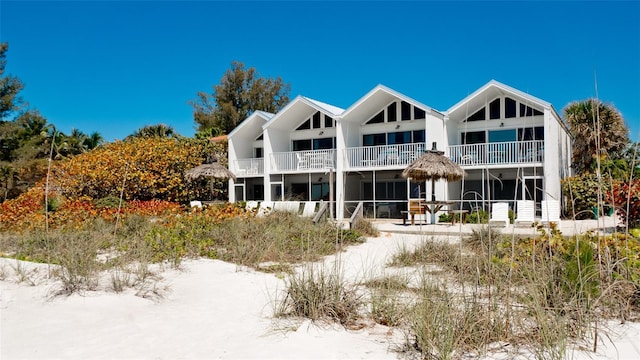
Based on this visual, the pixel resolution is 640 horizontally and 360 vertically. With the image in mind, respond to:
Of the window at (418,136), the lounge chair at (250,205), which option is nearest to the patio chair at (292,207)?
the lounge chair at (250,205)

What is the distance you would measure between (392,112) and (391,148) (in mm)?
2369

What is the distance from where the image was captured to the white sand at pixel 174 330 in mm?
4102

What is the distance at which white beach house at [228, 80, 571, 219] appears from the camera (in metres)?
20.4

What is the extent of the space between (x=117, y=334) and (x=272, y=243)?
167 inches

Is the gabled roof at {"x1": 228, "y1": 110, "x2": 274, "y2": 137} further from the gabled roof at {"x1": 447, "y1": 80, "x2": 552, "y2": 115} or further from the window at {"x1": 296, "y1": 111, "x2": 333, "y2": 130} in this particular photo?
the gabled roof at {"x1": 447, "y1": 80, "x2": 552, "y2": 115}

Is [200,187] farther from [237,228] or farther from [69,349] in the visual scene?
[69,349]

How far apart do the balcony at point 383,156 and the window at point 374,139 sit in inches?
61.3

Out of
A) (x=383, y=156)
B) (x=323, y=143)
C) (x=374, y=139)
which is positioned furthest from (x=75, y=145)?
(x=383, y=156)

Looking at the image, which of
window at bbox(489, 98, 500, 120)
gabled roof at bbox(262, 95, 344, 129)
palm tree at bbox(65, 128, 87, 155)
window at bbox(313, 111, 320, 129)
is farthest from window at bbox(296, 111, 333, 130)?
palm tree at bbox(65, 128, 87, 155)

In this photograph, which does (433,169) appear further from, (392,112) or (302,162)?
(302,162)

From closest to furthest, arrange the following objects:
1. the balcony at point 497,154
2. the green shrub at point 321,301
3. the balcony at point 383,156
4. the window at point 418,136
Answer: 1. the green shrub at point 321,301
2. the balcony at point 497,154
3. the balcony at point 383,156
4. the window at point 418,136

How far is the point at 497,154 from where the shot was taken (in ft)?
68.3

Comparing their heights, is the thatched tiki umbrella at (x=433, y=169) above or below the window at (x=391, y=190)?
above

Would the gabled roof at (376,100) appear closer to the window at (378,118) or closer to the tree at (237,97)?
the window at (378,118)
